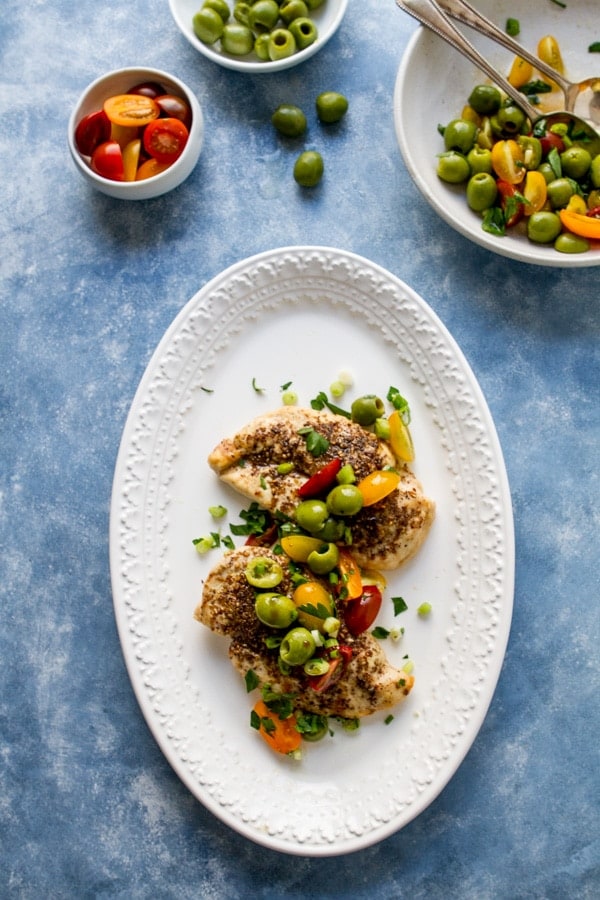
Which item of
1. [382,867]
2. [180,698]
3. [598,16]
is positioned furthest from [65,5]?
[382,867]

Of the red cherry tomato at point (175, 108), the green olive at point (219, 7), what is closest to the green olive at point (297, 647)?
the red cherry tomato at point (175, 108)

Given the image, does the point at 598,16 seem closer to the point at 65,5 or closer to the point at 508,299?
the point at 508,299

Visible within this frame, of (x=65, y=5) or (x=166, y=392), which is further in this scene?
(x=65, y=5)

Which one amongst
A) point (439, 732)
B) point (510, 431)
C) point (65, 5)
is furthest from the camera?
point (65, 5)

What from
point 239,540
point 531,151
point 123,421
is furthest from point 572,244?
point 123,421

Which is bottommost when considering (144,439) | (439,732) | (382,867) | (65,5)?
(382,867)

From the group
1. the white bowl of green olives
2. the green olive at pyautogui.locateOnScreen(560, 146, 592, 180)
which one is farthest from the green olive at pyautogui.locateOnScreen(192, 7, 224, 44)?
the green olive at pyautogui.locateOnScreen(560, 146, 592, 180)
